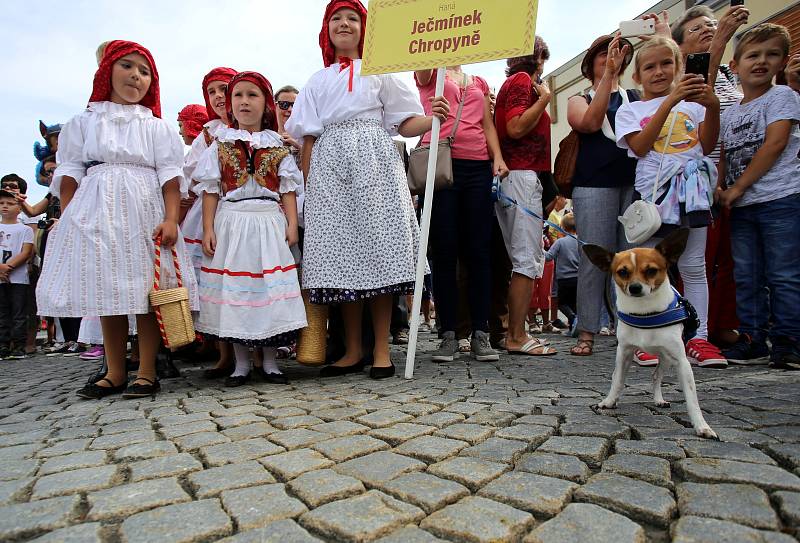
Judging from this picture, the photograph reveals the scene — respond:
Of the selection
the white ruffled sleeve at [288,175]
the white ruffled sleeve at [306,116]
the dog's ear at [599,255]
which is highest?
the white ruffled sleeve at [306,116]

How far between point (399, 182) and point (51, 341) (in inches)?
282

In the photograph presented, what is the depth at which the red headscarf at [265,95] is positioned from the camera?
351cm

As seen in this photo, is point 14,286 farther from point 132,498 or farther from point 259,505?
point 259,505

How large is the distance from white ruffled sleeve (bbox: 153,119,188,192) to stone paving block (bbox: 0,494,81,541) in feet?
6.99

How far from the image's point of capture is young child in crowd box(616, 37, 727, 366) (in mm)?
3510

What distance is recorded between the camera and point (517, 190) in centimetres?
422

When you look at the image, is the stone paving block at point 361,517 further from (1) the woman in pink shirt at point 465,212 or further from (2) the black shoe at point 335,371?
(1) the woman in pink shirt at point 465,212

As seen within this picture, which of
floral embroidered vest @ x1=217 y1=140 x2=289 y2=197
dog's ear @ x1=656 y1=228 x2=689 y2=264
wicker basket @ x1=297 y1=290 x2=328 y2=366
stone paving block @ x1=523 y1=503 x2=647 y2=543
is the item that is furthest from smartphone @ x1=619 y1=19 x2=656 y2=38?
stone paving block @ x1=523 y1=503 x2=647 y2=543

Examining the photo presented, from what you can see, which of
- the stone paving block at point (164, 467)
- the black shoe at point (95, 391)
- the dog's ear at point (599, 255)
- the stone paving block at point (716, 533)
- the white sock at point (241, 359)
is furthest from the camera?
the white sock at point (241, 359)

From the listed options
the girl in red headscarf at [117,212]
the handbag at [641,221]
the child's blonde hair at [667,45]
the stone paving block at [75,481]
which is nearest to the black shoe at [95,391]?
the girl in red headscarf at [117,212]

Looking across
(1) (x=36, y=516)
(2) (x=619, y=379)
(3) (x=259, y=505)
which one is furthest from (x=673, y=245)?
(1) (x=36, y=516)

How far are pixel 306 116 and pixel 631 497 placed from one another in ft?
9.61

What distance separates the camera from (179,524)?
131cm

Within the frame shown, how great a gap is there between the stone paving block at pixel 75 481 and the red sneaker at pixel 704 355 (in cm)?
353
